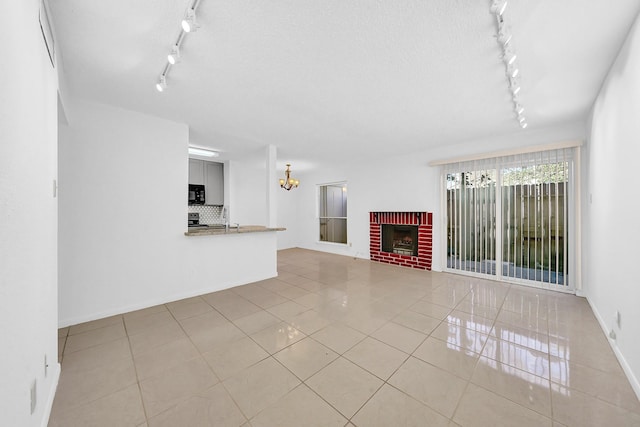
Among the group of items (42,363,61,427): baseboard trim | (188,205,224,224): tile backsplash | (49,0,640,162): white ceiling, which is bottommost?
(42,363,61,427): baseboard trim

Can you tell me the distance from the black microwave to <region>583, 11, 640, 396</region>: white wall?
6401 mm

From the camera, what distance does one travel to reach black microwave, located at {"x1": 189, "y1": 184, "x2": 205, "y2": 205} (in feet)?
18.3

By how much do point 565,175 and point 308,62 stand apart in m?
4.12

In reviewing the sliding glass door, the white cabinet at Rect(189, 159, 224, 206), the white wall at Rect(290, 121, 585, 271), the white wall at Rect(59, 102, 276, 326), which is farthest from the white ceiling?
the white cabinet at Rect(189, 159, 224, 206)

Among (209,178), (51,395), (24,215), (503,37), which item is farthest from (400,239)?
(24,215)

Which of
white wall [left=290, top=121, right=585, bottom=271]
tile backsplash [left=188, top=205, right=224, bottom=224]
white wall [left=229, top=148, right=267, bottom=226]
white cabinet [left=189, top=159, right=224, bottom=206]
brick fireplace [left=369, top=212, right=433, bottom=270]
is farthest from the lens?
white wall [left=229, top=148, right=267, bottom=226]

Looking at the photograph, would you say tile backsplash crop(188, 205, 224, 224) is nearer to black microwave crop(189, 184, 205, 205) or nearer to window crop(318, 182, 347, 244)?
black microwave crop(189, 184, 205, 205)

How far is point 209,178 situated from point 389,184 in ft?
14.2

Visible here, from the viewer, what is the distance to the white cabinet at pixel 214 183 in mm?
5965

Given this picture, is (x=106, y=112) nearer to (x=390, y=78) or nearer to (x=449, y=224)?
(x=390, y=78)

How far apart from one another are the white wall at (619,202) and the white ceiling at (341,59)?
0.80 feet

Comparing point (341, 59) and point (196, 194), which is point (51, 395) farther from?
point (196, 194)

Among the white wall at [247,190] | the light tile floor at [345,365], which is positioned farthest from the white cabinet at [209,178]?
the light tile floor at [345,365]

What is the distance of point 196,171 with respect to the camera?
578cm
